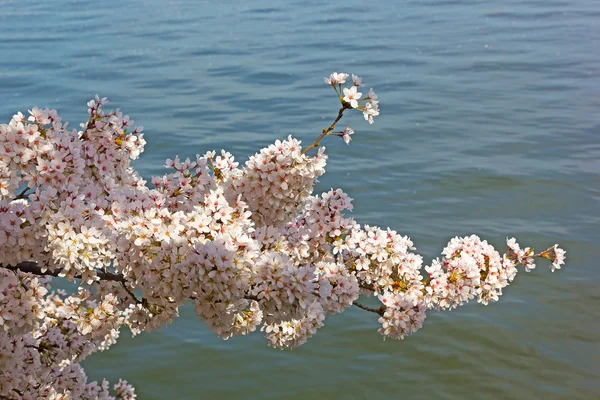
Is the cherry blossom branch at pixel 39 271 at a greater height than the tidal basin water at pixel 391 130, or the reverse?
the tidal basin water at pixel 391 130

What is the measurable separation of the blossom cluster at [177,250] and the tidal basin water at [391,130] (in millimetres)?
3638

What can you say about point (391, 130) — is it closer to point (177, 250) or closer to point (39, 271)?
point (39, 271)

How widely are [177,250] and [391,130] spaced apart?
574 inches

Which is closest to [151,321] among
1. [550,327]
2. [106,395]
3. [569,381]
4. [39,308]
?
[39,308]

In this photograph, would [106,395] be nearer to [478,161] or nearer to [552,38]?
[478,161]

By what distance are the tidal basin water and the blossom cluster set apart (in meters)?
3.64

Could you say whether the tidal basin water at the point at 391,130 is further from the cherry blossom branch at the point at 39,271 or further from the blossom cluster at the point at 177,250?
the cherry blossom branch at the point at 39,271

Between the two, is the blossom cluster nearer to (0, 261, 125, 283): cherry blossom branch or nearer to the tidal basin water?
(0, 261, 125, 283): cherry blossom branch

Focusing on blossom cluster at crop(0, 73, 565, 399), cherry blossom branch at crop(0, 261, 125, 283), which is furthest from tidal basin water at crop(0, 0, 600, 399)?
cherry blossom branch at crop(0, 261, 125, 283)

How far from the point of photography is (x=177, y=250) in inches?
162

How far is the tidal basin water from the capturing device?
33.4 ft

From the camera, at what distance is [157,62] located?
24.4 m

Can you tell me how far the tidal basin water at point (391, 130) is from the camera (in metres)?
10.2

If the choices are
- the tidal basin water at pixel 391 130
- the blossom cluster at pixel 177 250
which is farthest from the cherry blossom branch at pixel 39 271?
the tidal basin water at pixel 391 130
